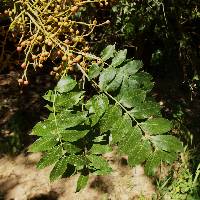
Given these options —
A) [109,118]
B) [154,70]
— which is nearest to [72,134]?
[109,118]

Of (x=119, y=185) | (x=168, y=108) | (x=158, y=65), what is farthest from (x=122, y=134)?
(x=158, y=65)

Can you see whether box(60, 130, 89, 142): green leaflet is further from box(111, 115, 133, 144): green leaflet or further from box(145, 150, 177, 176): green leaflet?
box(145, 150, 177, 176): green leaflet

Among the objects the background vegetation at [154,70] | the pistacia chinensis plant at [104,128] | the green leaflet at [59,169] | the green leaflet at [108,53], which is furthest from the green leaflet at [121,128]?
the background vegetation at [154,70]

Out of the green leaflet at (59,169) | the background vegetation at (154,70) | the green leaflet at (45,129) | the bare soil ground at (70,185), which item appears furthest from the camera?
the bare soil ground at (70,185)

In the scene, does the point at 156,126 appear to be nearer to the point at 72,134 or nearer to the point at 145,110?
the point at 145,110

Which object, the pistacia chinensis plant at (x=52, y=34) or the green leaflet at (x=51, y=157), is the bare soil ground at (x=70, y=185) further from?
the green leaflet at (x=51, y=157)

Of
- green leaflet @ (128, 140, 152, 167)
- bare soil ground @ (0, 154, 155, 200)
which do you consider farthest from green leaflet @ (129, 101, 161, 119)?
bare soil ground @ (0, 154, 155, 200)

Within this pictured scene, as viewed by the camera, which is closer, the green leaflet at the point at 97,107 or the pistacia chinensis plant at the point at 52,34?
the green leaflet at the point at 97,107
